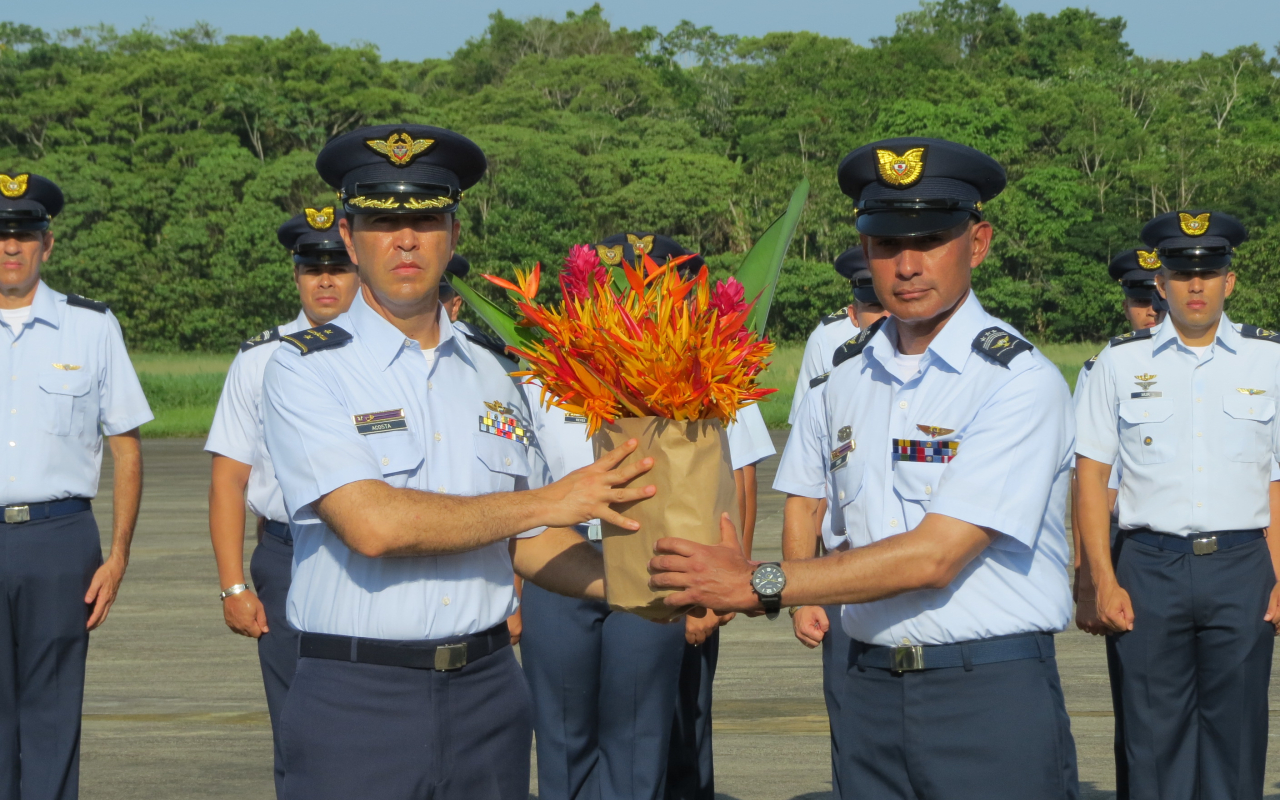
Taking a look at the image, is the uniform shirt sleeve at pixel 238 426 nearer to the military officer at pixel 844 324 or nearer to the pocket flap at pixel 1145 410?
the military officer at pixel 844 324

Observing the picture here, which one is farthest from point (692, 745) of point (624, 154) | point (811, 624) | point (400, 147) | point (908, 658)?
point (624, 154)

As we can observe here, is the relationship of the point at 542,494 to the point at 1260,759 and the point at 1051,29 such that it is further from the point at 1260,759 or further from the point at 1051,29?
the point at 1051,29

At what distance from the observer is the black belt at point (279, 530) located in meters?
5.11

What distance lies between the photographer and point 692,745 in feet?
18.0

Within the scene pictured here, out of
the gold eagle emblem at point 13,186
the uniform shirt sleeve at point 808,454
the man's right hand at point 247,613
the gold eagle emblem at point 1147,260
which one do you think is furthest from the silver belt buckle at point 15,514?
the gold eagle emblem at point 1147,260

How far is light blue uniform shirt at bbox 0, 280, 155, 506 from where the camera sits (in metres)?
5.17

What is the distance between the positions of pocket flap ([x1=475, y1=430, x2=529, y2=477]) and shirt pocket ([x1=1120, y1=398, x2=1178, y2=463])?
303 cm

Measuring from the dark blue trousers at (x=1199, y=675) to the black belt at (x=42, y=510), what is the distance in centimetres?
411

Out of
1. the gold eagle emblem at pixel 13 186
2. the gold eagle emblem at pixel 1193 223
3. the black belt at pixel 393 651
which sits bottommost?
the black belt at pixel 393 651

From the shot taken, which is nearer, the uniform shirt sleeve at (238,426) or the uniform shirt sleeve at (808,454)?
the uniform shirt sleeve at (808,454)

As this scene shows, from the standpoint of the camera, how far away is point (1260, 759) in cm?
534

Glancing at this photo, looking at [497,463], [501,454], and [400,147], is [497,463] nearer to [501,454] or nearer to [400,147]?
[501,454]

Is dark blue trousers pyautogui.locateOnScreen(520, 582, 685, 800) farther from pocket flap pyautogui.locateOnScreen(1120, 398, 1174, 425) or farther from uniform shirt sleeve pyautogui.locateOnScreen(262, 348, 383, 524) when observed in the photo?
pocket flap pyautogui.locateOnScreen(1120, 398, 1174, 425)

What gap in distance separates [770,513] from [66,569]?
33.8 ft
